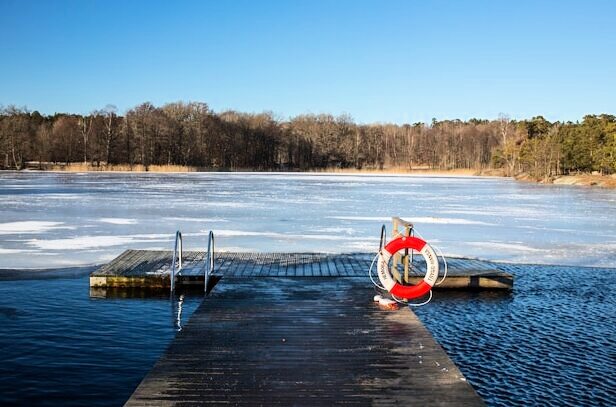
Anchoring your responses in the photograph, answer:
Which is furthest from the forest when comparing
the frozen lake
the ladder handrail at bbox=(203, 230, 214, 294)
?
the ladder handrail at bbox=(203, 230, 214, 294)

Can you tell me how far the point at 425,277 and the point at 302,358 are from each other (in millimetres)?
2493

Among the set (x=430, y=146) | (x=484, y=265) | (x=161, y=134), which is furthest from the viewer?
(x=430, y=146)

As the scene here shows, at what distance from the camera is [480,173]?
7319 cm

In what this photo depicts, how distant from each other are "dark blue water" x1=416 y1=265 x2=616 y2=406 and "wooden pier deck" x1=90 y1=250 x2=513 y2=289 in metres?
0.32

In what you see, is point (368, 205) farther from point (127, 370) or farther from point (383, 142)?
point (383, 142)

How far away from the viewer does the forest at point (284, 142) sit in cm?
6225

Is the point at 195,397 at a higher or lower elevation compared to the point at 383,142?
lower

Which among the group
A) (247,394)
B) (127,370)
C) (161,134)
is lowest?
(127,370)

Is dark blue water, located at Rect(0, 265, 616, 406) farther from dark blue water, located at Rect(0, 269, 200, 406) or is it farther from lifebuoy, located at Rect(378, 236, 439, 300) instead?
lifebuoy, located at Rect(378, 236, 439, 300)

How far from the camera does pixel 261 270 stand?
954cm

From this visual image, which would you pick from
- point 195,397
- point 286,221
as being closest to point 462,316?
point 195,397

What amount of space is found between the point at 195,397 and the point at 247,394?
365 mm

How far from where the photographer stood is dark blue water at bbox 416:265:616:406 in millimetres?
5617

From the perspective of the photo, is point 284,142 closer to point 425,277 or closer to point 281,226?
point 281,226
